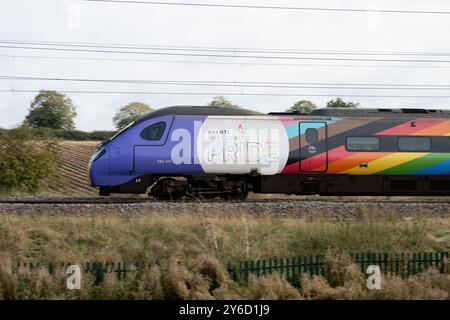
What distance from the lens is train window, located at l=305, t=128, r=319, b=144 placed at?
714 inches

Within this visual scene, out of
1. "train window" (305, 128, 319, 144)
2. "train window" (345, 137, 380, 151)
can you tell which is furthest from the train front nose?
"train window" (345, 137, 380, 151)

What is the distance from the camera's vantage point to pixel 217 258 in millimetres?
10648

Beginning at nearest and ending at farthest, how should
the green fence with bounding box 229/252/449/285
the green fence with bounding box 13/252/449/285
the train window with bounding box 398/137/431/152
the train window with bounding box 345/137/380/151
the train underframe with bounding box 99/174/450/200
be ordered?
the green fence with bounding box 13/252/449/285 → the green fence with bounding box 229/252/449/285 → the train underframe with bounding box 99/174/450/200 → the train window with bounding box 345/137/380/151 → the train window with bounding box 398/137/431/152

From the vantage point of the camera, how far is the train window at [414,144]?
60.6ft

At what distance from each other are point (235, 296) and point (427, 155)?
11.5 m

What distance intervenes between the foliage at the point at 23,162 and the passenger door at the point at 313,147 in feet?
43.6

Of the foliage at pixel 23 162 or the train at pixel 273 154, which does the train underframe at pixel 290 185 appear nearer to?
the train at pixel 273 154

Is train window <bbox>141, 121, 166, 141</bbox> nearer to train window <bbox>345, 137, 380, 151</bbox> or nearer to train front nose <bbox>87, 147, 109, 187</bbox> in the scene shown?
train front nose <bbox>87, 147, 109, 187</bbox>

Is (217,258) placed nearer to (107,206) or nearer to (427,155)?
(107,206)

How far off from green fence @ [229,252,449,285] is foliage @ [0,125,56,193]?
17.0 m

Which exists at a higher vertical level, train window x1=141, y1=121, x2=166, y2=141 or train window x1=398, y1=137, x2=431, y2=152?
train window x1=141, y1=121, x2=166, y2=141

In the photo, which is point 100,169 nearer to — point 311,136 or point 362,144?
point 311,136

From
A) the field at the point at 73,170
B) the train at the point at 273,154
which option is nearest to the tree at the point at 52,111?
the field at the point at 73,170

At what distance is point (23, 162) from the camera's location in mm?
24969
